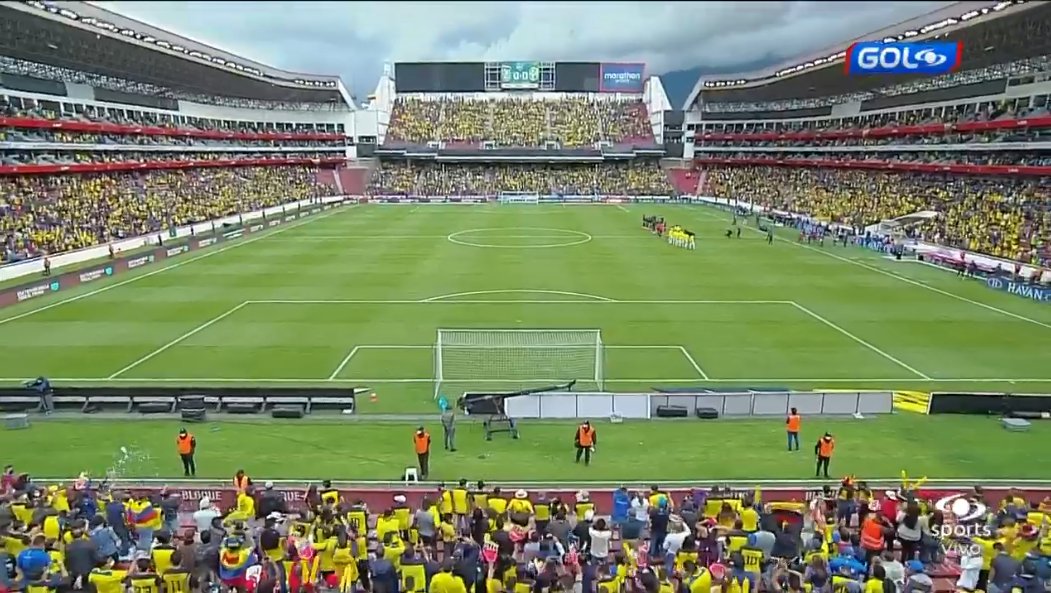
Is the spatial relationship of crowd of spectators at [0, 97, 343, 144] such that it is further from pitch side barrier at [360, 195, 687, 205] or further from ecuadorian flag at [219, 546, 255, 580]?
ecuadorian flag at [219, 546, 255, 580]

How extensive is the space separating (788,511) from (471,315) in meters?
21.1

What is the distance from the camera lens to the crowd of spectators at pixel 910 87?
174 feet

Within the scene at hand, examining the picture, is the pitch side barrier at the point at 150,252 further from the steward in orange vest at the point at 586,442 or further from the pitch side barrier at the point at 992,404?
the pitch side barrier at the point at 992,404

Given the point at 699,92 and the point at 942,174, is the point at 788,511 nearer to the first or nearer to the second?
the point at 942,174

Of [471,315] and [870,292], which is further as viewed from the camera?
[870,292]

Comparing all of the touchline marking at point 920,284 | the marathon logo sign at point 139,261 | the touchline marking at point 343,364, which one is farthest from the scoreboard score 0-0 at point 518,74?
the touchline marking at point 343,364

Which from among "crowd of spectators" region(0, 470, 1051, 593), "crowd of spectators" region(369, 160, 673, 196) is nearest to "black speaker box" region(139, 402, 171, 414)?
"crowd of spectators" region(0, 470, 1051, 593)

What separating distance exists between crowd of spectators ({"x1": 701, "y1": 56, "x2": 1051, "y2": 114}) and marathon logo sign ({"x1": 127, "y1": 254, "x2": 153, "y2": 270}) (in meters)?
57.8

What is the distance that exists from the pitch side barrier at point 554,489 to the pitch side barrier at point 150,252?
24.5 metres

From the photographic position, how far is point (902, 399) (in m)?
22.0

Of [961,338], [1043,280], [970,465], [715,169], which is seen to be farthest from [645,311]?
[715,169]

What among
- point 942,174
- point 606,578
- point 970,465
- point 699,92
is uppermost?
point 699,92

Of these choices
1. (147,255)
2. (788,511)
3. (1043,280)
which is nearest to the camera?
(788,511)

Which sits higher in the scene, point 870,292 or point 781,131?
point 781,131
